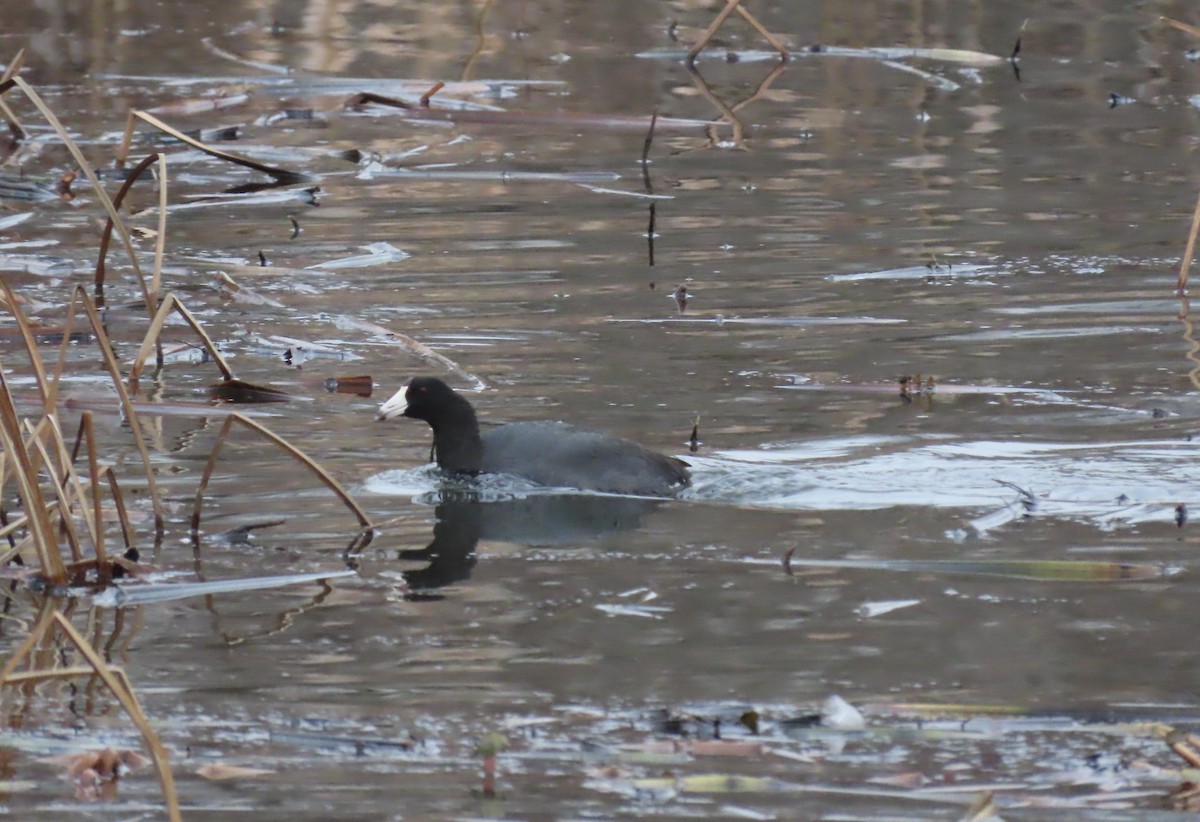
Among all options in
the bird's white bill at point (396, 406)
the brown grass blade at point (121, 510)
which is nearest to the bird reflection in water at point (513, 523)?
the bird's white bill at point (396, 406)

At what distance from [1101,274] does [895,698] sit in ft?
19.8

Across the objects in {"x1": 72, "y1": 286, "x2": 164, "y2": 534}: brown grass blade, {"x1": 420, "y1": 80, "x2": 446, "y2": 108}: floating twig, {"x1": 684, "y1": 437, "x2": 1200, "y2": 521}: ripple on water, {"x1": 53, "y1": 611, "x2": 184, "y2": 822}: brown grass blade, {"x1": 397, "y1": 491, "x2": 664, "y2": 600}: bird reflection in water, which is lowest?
{"x1": 397, "y1": 491, "x2": 664, "y2": 600}: bird reflection in water

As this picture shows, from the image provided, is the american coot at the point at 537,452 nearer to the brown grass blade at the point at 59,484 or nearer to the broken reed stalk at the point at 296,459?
the broken reed stalk at the point at 296,459

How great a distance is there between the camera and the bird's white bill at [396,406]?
7.82 metres

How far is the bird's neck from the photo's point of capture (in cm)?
772

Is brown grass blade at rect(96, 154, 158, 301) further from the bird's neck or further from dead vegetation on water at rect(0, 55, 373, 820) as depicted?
the bird's neck

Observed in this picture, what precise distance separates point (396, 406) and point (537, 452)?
23.7 inches

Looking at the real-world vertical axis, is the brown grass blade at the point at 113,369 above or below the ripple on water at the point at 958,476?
above

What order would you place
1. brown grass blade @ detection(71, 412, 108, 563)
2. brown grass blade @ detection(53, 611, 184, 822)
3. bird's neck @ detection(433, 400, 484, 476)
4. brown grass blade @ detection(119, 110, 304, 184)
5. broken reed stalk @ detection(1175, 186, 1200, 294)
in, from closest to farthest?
1. brown grass blade @ detection(53, 611, 184, 822)
2. brown grass blade @ detection(71, 412, 108, 563)
3. brown grass blade @ detection(119, 110, 304, 184)
4. bird's neck @ detection(433, 400, 484, 476)
5. broken reed stalk @ detection(1175, 186, 1200, 294)

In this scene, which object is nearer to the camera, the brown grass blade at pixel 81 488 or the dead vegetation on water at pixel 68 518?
the dead vegetation on water at pixel 68 518

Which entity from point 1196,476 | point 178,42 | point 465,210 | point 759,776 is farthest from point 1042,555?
point 178,42

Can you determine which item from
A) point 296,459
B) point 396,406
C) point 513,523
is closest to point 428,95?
point 396,406

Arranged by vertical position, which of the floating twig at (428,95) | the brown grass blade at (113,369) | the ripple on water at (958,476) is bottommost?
the ripple on water at (958,476)

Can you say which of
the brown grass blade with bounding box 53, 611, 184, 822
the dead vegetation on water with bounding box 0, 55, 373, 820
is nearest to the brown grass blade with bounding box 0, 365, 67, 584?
the dead vegetation on water with bounding box 0, 55, 373, 820
